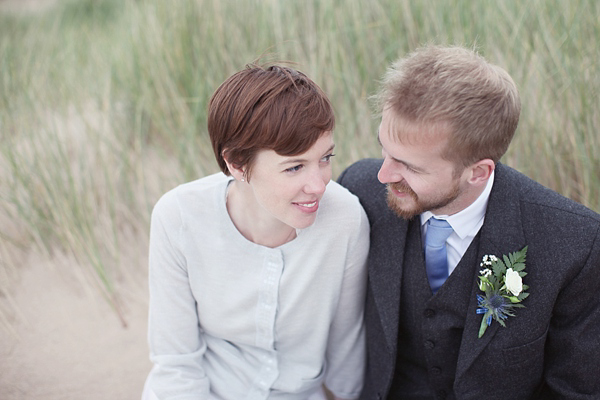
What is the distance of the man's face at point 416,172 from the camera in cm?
194

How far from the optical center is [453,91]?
1860 mm

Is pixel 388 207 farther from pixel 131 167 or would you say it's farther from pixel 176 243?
pixel 131 167

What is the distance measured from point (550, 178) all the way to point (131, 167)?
2.65 metres

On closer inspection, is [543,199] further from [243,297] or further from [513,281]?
[243,297]

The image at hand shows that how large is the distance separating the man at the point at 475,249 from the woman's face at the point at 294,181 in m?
0.26

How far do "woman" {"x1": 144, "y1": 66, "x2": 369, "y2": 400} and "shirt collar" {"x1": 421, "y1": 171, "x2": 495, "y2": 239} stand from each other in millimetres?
355

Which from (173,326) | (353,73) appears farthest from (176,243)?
(353,73)

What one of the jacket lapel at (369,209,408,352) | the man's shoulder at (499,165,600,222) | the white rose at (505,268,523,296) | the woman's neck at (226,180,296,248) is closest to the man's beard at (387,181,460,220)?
the jacket lapel at (369,209,408,352)

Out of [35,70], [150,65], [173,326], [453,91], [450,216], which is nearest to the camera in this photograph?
[453,91]

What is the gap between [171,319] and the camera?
226 centimetres

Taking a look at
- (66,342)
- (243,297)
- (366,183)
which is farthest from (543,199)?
(66,342)

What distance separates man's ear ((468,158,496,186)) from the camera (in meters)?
1.95

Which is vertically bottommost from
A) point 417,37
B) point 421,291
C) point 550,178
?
point 550,178

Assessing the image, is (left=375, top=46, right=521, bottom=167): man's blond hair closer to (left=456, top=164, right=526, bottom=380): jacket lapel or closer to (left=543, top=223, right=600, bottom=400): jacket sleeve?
(left=456, top=164, right=526, bottom=380): jacket lapel
